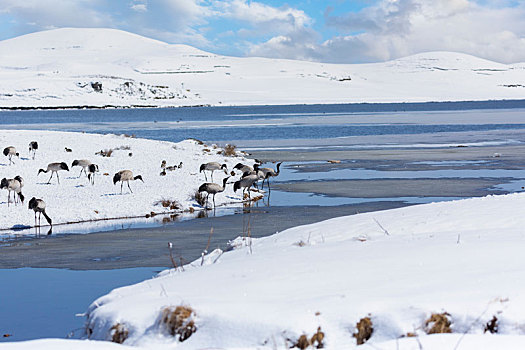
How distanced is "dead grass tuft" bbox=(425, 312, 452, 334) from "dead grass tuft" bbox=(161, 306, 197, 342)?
202 cm

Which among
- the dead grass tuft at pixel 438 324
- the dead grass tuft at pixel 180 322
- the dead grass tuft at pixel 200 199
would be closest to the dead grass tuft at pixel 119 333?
the dead grass tuft at pixel 180 322

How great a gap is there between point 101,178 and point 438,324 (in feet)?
62.0

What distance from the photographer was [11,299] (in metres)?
10.4

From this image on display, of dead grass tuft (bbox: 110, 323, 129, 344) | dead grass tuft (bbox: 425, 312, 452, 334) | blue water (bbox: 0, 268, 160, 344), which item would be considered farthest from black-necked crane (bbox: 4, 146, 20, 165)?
dead grass tuft (bbox: 425, 312, 452, 334)

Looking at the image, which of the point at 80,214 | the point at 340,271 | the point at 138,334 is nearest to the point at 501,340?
the point at 340,271

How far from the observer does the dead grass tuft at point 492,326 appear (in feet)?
20.5

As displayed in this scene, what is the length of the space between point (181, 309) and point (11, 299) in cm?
487

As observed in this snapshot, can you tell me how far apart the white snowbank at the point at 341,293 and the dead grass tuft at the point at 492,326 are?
0.11 ft

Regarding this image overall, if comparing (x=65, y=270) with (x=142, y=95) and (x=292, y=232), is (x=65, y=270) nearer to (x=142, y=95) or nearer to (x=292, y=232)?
(x=292, y=232)

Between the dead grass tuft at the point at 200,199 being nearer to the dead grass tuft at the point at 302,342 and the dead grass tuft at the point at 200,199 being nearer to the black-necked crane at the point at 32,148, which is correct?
the black-necked crane at the point at 32,148

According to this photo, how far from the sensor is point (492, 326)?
6262mm

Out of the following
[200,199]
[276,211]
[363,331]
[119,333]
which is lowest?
[276,211]

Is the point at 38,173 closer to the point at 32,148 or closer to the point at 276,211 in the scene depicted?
the point at 32,148

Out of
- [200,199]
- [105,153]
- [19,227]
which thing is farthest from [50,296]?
[105,153]
